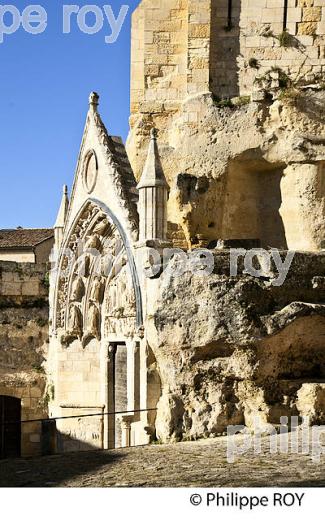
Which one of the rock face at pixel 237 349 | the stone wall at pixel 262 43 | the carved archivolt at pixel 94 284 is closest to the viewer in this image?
the rock face at pixel 237 349

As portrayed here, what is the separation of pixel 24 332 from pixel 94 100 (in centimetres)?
638

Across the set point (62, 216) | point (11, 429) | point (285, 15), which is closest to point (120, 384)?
point (62, 216)

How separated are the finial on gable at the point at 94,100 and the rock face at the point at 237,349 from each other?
4694 mm

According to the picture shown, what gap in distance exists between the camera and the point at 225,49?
15.1 meters

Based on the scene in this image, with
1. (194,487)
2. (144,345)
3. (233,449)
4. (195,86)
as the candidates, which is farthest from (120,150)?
(194,487)

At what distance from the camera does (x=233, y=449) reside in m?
8.94

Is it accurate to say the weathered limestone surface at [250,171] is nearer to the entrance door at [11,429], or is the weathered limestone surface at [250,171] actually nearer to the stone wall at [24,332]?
the stone wall at [24,332]

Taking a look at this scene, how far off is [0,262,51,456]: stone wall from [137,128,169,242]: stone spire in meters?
7.43

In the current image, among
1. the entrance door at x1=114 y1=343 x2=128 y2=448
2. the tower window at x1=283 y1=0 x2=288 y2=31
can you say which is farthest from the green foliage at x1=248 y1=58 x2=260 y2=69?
the entrance door at x1=114 y1=343 x2=128 y2=448

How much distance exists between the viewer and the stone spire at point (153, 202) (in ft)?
36.1

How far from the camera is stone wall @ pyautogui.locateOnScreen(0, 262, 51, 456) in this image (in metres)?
18.0

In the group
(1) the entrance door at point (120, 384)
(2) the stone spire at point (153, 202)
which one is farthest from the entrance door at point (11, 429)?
(2) the stone spire at point (153, 202)

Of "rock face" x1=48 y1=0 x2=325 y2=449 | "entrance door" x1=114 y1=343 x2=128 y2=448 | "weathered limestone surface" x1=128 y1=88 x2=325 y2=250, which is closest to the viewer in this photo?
"rock face" x1=48 y1=0 x2=325 y2=449

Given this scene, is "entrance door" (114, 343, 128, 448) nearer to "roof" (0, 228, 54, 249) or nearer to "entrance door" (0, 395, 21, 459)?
"entrance door" (0, 395, 21, 459)
